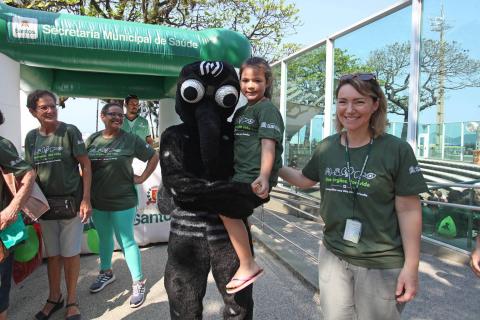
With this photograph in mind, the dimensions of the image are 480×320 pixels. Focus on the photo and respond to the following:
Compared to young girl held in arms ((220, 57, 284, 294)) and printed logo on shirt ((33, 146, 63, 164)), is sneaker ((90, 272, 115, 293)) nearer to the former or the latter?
printed logo on shirt ((33, 146, 63, 164))

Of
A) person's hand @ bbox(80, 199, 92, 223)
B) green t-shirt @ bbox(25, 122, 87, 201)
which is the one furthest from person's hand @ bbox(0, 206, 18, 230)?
person's hand @ bbox(80, 199, 92, 223)

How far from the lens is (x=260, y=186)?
5.68 ft

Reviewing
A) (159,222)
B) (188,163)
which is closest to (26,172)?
(188,163)

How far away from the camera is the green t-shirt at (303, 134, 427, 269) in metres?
1.62

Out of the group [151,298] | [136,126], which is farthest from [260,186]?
[136,126]

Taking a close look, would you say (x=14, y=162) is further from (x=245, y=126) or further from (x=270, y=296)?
(x=270, y=296)

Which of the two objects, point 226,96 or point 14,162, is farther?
point 14,162

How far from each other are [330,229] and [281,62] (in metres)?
6.63

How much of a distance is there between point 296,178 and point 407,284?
0.74 m

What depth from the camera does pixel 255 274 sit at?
1.90 metres

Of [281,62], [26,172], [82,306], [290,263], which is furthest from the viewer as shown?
[281,62]

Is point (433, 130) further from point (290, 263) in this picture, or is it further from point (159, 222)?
point (159, 222)

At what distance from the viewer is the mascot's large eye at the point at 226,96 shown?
1.87 meters

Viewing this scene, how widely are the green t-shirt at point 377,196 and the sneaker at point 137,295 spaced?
210 cm
